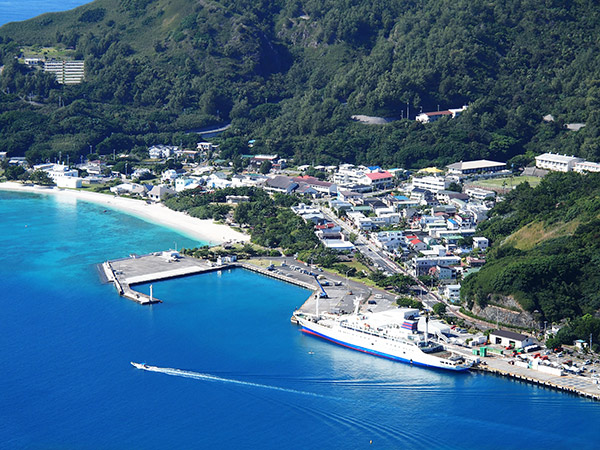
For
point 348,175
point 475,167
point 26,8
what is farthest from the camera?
point 26,8

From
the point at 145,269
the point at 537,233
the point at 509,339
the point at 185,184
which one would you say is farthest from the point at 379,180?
the point at 509,339

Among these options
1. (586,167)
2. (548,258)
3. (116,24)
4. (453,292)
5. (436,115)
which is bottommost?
(453,292)

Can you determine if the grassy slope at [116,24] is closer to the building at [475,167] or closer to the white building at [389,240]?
the building at [475,167]

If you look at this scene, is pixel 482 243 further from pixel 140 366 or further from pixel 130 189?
pixel 130 189

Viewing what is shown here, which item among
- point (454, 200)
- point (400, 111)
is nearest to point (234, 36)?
point (400, 111)

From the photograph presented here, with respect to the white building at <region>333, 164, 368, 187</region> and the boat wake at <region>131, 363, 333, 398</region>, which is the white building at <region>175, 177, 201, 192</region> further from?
the boat wake at <region>131, 363, 333, 398</region>

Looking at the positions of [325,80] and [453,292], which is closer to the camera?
[453,292]

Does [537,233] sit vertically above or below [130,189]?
above

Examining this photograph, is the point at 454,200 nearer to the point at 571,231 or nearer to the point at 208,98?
the point at 571,231
